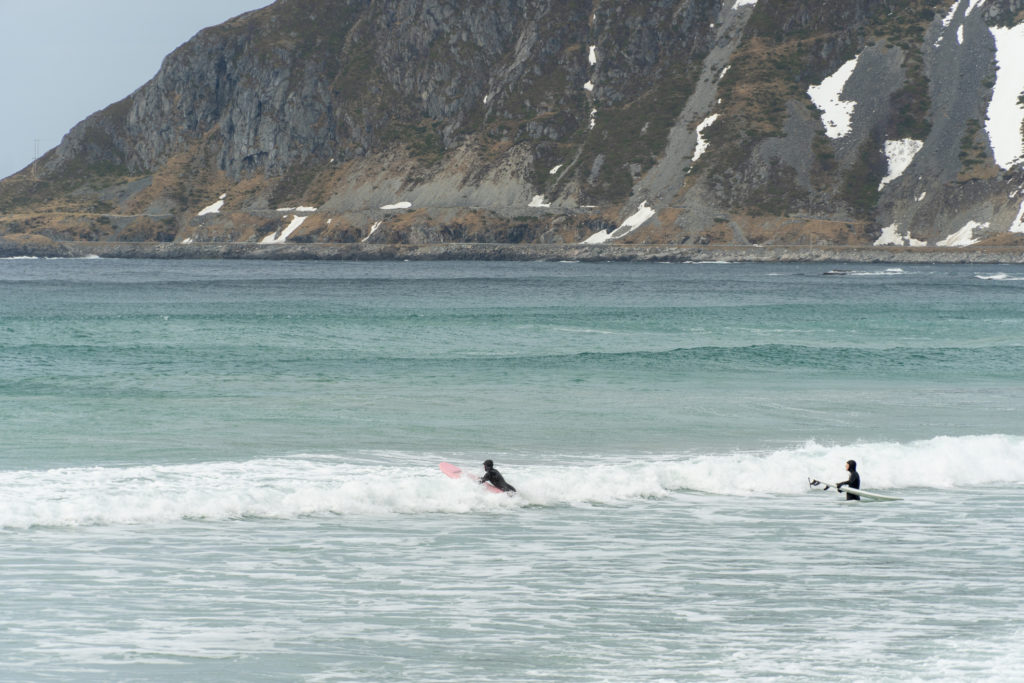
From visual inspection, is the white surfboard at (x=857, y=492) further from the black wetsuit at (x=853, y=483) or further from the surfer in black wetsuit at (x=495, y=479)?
the surfer in black wetsuit at (x=495, y=479)

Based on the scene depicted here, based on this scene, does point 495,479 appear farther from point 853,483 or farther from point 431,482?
point 853,483

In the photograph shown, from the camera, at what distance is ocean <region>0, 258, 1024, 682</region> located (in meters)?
11.0

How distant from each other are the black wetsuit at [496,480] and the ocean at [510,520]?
0.17m

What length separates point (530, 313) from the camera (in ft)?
216

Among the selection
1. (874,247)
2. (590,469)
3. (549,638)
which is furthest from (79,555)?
(874,247)

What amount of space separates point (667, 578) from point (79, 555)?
7.25 metres

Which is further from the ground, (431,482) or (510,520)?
(431,482)

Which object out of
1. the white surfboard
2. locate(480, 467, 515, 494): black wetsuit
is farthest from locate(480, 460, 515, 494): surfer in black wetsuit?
the white surfboard

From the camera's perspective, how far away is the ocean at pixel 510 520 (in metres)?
11.0

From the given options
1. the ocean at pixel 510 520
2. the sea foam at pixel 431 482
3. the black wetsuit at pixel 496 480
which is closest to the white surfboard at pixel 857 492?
the ocean at pixel 510 520

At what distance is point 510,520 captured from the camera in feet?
53.8

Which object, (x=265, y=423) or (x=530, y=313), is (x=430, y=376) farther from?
(x=530, y=313)

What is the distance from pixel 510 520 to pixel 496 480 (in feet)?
3.21

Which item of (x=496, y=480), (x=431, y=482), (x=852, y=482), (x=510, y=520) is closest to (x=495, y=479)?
(x=496, y=480)
